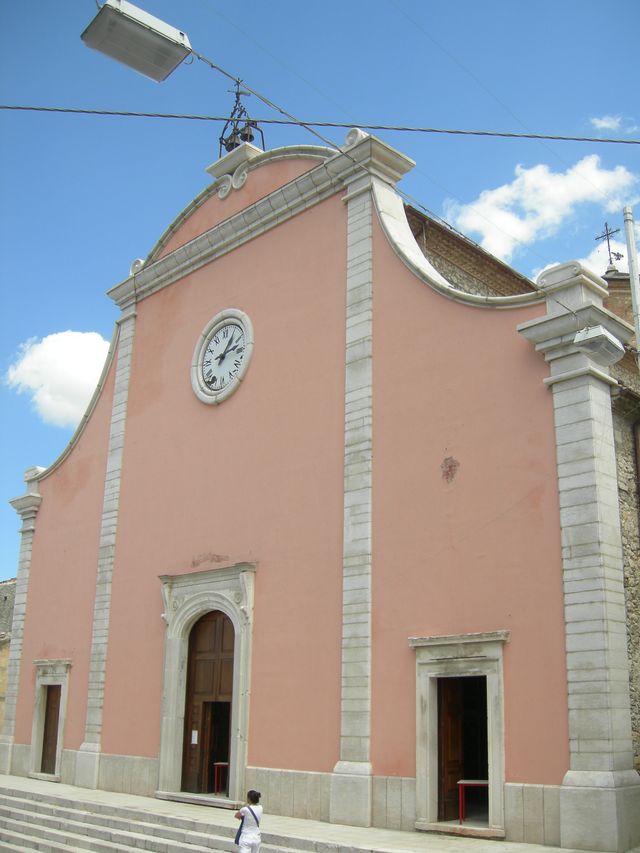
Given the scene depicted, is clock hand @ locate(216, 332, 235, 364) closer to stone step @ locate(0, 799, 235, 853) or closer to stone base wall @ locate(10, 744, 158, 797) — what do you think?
stone base wall @ locate(10, 744, 158, 797)

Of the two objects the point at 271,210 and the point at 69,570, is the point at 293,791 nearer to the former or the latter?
the point at 69,570

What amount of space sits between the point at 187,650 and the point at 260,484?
322 centimetres

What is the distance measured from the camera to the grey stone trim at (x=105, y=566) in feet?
54.9

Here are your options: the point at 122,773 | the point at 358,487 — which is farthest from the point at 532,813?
the point at 122,773

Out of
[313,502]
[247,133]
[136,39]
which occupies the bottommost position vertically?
[313,502]

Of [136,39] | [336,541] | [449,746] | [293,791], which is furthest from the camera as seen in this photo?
[336,541]

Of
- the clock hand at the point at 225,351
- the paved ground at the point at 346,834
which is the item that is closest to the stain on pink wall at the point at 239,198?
the clock hand at the point at 225,351

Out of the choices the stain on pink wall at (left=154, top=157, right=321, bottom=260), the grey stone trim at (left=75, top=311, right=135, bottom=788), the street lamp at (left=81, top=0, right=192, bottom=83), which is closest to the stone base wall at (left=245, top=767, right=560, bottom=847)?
the grey stone trim at (left=75, top=311, right=135, bottom=788)

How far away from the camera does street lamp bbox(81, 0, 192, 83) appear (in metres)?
7.47

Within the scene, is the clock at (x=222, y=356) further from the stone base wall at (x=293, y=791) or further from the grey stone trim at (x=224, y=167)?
the stone base wall at (x=293, y=791)

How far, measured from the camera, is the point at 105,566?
58.2 feet

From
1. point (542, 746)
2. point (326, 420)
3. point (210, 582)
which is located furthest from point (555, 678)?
point (210, 582)

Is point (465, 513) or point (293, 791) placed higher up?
point (465, 513)

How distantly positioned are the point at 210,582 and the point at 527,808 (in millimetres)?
6703
